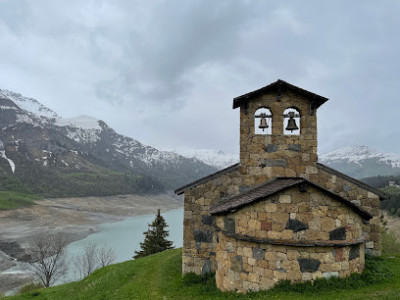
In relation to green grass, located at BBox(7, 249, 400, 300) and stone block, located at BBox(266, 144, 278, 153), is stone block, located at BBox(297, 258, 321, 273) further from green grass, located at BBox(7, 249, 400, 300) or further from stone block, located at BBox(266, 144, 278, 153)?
stone block, located at BBox(266, 144, 278, 153)

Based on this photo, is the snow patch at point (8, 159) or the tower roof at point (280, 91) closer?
the tower roof at point (280, 91)

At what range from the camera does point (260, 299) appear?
9203 millimetres

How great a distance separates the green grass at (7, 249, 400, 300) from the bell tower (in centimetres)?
459

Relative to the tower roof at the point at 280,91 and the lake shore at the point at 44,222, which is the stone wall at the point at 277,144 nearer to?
the tower roof at the point at 280,91

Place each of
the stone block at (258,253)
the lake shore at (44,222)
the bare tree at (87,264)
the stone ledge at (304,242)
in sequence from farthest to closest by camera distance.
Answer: the lake shore at (44,222), the bare tree at (87,264), the stone block at (258,253), the stone ledge at (304,242)

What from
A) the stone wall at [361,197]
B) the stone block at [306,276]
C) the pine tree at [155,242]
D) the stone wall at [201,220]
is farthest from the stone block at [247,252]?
the pine tree at [155,242]

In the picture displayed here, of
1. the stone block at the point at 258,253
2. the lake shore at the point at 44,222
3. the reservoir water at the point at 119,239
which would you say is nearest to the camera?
the stone block at the point at 258,253

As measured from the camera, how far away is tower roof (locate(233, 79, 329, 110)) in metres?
12.6

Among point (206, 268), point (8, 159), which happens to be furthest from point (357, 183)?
point (8, 159)

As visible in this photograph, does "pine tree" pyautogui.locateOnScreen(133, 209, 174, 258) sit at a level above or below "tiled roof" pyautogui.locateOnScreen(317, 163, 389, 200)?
below

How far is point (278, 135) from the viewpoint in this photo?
12797mm

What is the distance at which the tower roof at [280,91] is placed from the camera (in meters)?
12.6

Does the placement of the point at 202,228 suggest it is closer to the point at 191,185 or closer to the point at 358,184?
the point at 191,185

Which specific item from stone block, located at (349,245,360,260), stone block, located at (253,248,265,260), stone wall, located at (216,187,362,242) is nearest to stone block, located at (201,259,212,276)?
stone block, located at (253,248,265,260)
